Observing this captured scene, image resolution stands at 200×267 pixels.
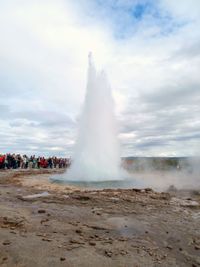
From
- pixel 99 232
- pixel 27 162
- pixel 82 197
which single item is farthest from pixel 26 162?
pixel 99 232

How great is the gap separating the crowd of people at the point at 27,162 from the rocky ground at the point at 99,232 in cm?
1974

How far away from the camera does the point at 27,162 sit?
34.1 metres

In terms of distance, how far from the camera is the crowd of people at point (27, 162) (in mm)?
30300

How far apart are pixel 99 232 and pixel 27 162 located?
29301mm

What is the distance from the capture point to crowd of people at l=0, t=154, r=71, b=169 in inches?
1193

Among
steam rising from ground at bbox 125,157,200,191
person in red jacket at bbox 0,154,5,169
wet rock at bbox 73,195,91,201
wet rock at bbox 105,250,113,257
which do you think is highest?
person in red jacket at bbox 0,154,5,169

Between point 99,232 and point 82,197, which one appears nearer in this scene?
point 99,232

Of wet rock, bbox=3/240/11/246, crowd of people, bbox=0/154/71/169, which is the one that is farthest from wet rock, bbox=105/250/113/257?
crowd of people, bbox=0/154/71/169

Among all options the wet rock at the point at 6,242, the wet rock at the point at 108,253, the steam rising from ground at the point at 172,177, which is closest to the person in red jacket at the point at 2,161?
the steam rising from ground at the point at 172,177

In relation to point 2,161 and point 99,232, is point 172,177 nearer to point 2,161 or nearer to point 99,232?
point 2,161

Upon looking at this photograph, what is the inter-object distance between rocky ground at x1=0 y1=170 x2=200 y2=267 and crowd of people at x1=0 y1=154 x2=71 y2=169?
19.7 meters

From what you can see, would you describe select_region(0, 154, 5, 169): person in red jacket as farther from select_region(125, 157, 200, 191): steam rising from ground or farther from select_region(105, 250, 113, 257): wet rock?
select_region(105, 250, 113, 257): wet rock

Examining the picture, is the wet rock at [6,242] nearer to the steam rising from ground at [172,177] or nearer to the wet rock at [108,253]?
the wet rock at [108,253]

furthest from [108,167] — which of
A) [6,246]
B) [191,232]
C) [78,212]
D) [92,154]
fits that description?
[6,246]
